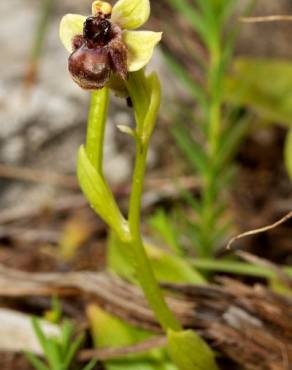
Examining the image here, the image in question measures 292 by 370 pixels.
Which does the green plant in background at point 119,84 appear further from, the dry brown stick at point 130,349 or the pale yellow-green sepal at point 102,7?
the dry brown stick at point 130,349

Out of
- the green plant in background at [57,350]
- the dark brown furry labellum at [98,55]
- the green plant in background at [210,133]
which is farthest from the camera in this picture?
the green plant in background at [210,133]

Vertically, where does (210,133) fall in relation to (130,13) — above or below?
below

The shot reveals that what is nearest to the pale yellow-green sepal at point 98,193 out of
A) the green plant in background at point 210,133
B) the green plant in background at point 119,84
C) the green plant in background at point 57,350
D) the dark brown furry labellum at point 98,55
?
the green plant in background at point 119,84

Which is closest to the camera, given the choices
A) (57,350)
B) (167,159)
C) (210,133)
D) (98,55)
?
(98,55)

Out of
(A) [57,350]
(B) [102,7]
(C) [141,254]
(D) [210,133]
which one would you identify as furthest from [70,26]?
(D) [210,133]

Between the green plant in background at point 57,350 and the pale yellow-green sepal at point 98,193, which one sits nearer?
the pale yellow-green sepal at point 98,193

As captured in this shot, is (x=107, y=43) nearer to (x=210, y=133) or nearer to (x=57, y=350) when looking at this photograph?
(x=57, y=350)

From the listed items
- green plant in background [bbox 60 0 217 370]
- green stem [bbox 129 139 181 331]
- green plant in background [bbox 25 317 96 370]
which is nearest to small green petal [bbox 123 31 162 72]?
green plant in background [bbox 60 0 217 370]

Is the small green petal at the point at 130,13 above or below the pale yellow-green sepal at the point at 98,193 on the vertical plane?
above

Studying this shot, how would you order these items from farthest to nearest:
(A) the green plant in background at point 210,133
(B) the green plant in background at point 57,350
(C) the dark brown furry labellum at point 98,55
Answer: (A) the green plant in background at point 210,133 < (B) the green plant in background at point 57,350 < (C) the dark brown furry labellum at point 98,55
